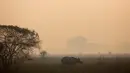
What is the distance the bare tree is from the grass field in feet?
0.46

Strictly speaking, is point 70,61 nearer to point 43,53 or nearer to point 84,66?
point 84,66

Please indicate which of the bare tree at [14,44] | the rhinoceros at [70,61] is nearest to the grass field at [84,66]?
the rhinoceros at [70,61]

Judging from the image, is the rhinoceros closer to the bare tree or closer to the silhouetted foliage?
the silhouetted foliage

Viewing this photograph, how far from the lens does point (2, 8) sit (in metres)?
2.56

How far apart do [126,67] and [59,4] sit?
1.03 meters

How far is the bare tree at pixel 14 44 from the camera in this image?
94.5 inches

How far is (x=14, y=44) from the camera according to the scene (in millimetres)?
2400

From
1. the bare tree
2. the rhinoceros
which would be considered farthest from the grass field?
the bare tree

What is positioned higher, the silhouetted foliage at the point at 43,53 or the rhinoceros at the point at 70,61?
the silhouetted foliage at the point at 43,53

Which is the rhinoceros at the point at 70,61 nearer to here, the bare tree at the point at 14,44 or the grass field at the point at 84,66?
the grass field at the point at 84,66

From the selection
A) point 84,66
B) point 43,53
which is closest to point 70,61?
point 84,66

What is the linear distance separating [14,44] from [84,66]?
0.80 metres

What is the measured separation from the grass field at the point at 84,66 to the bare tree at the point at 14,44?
0.14 meters

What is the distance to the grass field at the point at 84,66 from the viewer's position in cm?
242
